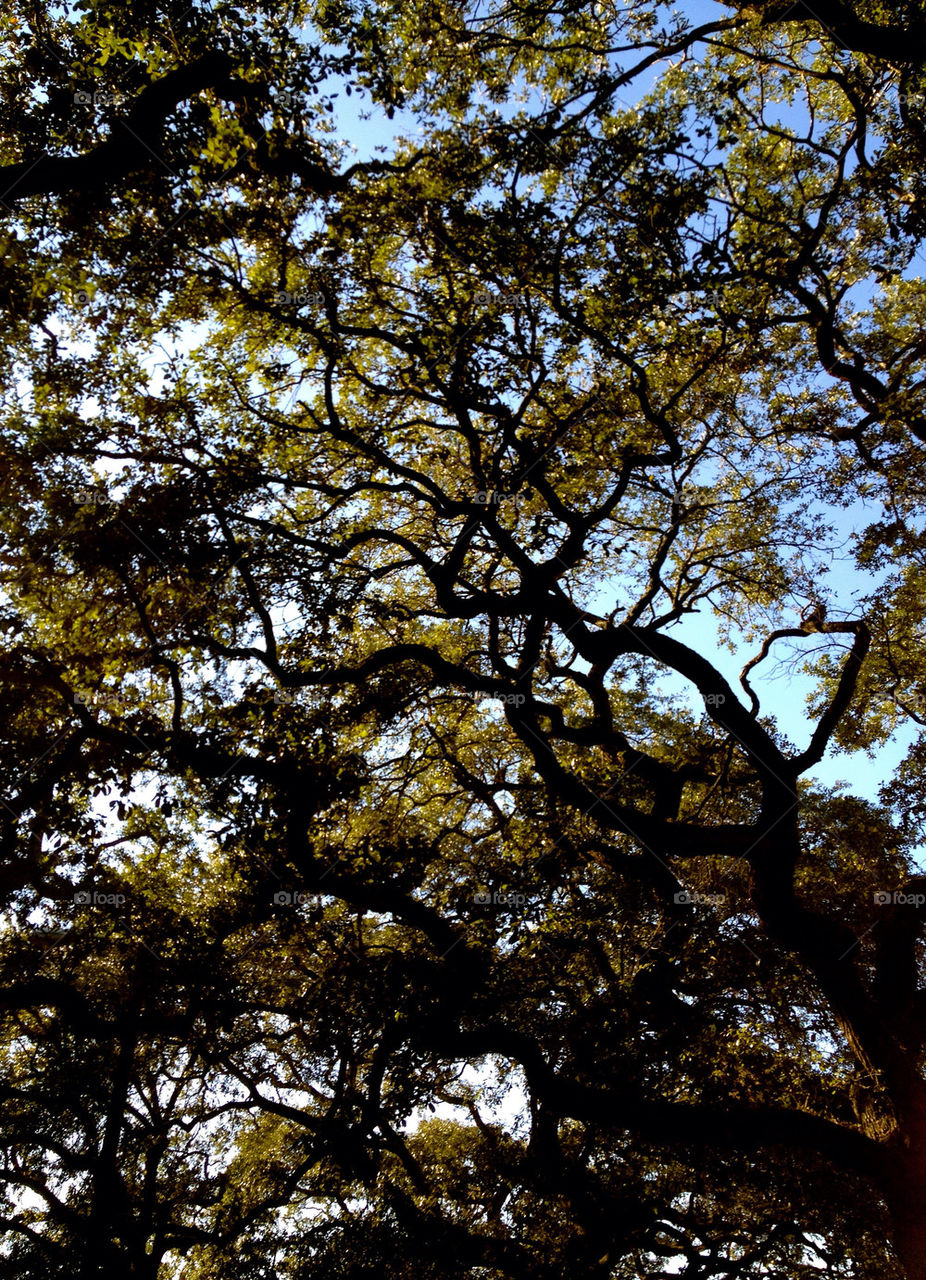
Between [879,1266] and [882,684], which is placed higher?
[882,684]

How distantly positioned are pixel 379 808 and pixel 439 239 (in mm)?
7321

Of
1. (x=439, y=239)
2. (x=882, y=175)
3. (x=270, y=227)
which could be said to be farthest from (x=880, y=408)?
(x=270, y=227)

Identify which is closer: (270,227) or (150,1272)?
(270,227)

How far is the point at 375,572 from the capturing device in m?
7.56

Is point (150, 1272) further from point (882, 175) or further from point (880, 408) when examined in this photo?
point (882, 175)
